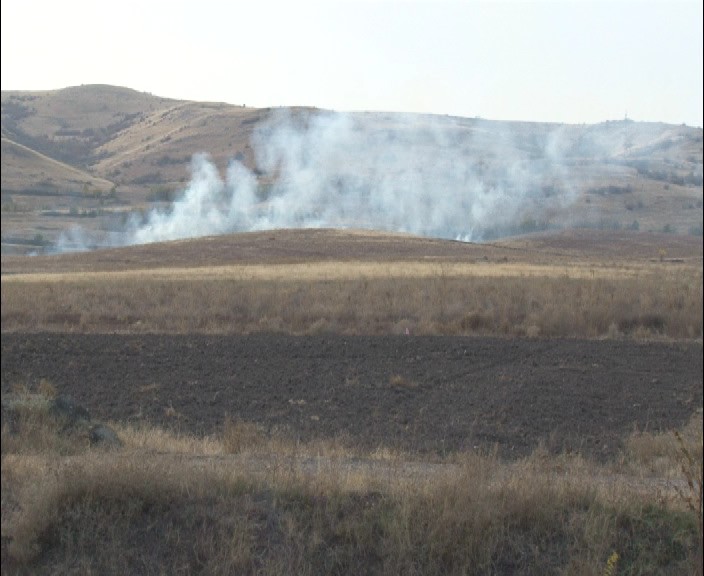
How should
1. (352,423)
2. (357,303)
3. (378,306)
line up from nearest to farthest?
(352,423) < (378,306) < (357,303)

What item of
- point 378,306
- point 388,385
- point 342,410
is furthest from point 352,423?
point 378,306

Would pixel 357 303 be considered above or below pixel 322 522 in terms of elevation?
below

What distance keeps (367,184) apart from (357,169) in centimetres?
367

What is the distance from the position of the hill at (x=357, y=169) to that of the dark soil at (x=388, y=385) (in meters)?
34.9

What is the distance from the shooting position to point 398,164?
125312 mm

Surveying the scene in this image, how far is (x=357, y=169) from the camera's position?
119 meters

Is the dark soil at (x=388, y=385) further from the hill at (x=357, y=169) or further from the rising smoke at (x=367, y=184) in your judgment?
the rising smoke at (x=367, y=184)

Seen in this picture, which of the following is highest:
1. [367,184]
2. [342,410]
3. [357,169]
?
[357,169]

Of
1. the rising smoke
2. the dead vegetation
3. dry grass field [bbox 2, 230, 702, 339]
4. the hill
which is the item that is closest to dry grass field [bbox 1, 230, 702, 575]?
the dead vegetation

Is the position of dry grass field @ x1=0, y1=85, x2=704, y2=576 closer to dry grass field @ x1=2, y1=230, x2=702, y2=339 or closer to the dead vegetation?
the dead vegetation

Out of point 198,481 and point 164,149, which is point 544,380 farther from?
point 164,149

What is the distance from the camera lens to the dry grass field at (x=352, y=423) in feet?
22.0

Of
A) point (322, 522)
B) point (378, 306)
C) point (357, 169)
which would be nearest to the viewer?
point (322, 522)

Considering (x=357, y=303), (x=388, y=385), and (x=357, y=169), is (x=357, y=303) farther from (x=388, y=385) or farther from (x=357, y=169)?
(x=357, y=169)
